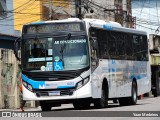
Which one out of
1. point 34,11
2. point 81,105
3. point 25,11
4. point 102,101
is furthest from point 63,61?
point 25,11

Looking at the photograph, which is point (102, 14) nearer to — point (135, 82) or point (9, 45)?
point (9, 45)

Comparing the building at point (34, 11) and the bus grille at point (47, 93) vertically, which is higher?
the building at point (34, 11)

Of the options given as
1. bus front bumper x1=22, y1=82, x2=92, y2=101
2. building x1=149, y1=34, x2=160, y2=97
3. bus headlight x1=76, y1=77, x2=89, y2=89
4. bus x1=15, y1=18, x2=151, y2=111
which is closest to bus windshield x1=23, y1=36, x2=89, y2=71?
bus x1=15, y1=18, x2=151, y2=111

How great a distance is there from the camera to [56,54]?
910 inches

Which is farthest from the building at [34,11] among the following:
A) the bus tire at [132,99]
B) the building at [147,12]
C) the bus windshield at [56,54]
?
the bus windshield at [56,54]

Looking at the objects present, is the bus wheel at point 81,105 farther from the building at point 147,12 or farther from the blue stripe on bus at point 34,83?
the building at point 147,12

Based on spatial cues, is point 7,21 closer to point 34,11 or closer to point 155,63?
point 34,11

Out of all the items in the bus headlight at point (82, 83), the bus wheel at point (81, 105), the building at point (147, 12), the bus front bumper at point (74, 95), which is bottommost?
the bus wheel at point (81, 105)

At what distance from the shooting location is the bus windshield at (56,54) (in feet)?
75.6

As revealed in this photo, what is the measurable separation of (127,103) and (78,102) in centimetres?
635

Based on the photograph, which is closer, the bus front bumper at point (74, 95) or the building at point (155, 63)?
the bus front bumper at point (74, 95)

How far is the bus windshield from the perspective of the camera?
23031 millimetres

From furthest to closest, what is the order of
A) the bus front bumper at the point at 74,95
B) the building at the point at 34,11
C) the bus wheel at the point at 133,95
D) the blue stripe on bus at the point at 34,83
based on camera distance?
the building at the point at 34,11 < the bus wheel at the point at 133,95 < the blue stripe on bus at the point at 34,83 < the bus front bumper at the point at 74,95

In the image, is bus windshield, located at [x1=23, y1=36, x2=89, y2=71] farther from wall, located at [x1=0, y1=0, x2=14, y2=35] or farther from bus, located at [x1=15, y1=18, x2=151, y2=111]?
wall, located at [x1=0, y1=0, x2=14, y2=35]
